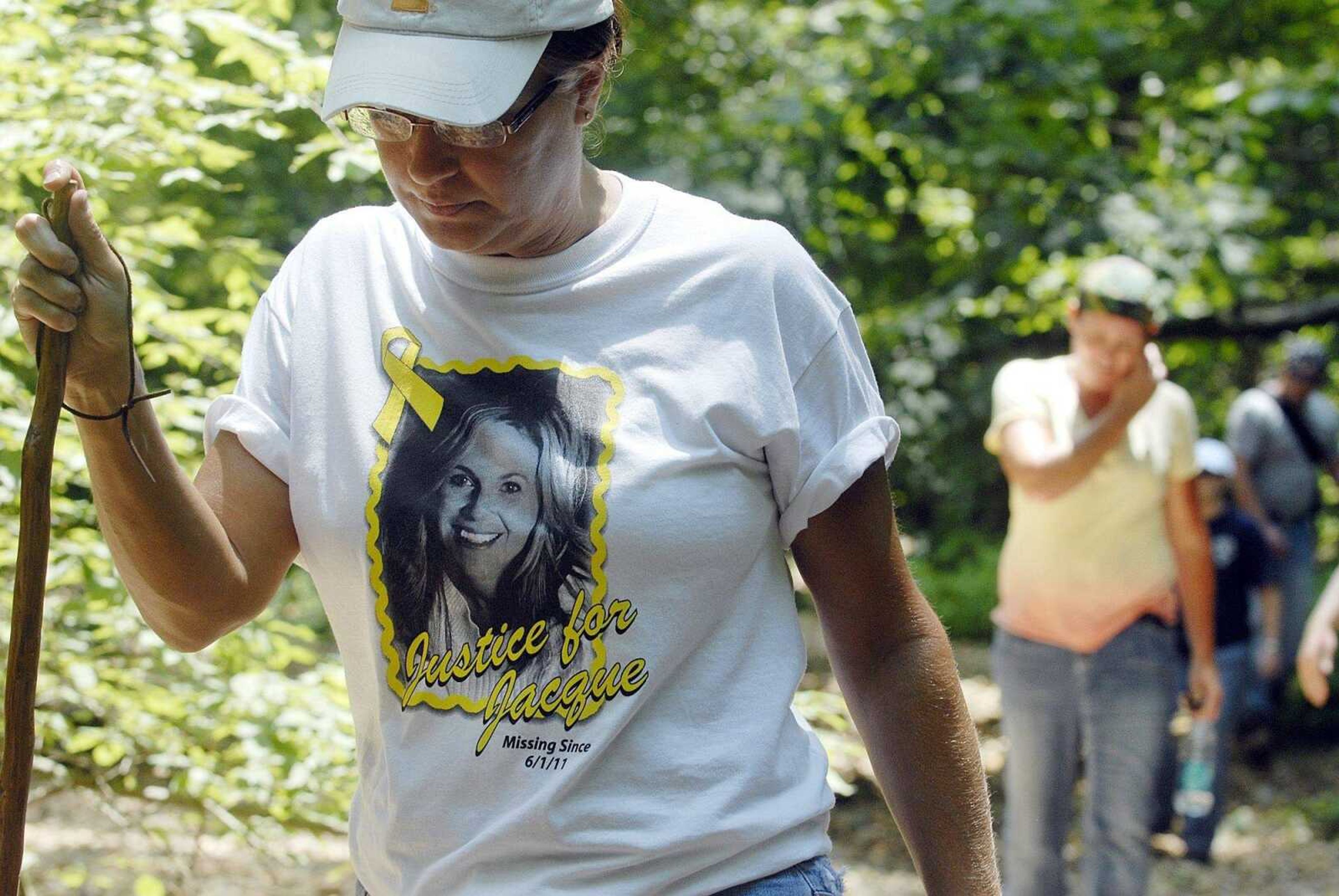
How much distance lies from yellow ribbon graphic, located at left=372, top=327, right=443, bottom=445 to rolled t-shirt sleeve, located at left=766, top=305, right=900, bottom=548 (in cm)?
36

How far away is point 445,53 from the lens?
1.60 meters

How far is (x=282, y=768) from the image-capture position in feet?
10.5

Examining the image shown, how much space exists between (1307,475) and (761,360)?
22.1 ft

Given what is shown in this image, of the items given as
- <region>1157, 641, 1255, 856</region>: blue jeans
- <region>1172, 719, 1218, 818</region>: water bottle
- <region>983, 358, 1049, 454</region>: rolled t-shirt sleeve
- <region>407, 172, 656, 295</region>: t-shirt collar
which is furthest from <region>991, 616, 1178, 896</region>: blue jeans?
<region>407, 172, 656, 295</region>: t-shirt collar

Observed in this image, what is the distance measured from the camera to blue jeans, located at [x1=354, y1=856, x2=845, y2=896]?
167 centimetres

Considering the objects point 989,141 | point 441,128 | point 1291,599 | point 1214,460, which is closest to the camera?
point 441,128

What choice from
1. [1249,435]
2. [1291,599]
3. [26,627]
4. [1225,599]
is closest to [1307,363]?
[1249,435]

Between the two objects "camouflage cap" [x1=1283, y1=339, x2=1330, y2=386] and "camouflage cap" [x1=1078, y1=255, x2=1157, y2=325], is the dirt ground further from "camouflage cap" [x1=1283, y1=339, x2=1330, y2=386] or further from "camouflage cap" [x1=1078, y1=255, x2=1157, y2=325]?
"camouflage cap" [x1=1078, y1=255, x2=1157, y2=325]

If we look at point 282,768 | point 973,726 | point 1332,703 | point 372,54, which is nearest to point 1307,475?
point 1332,703

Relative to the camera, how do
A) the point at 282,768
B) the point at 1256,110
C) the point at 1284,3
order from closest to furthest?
the point at 282,768
the point at 1256,110
the point at 1284,3

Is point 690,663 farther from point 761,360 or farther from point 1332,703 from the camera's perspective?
point 1332,703

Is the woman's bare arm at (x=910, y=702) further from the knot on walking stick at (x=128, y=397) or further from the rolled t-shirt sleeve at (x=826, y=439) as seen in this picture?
the knot on walking stick at (x=128, y=397)

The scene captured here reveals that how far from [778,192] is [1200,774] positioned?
9.94 feet

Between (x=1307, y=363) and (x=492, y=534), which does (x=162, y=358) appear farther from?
(x=1307, y=363)
